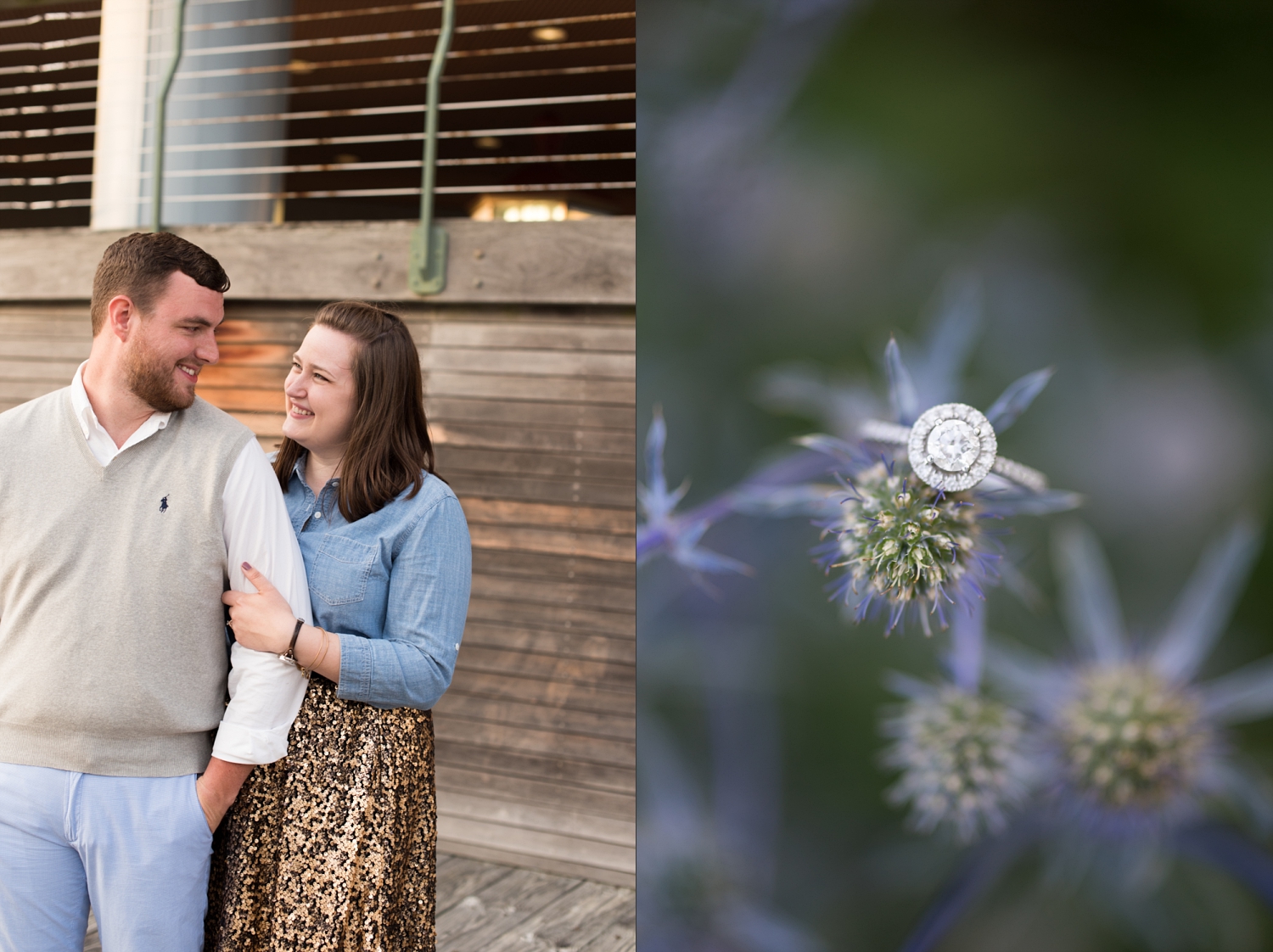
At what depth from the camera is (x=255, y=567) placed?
1.69 meters

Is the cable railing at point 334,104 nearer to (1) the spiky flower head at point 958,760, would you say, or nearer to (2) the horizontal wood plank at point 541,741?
(2) the horizontal wood plank at point 541,741

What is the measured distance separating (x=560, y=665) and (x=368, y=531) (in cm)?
246

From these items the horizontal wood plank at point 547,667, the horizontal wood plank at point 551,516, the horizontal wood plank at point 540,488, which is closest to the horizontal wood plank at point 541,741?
the horizontal wood plank at point 547,667

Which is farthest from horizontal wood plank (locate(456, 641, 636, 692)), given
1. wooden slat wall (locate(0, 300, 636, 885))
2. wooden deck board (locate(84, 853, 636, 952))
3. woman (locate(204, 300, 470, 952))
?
woman (locate(204, 300, 470, 952))

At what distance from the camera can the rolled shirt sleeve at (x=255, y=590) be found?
165 cm

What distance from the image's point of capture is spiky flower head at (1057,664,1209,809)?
4.66 ft

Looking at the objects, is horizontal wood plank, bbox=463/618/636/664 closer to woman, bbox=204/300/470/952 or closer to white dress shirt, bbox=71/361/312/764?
woman, bbox=204/300/470/952

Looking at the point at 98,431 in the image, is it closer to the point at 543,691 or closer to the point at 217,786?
the point at 217,786

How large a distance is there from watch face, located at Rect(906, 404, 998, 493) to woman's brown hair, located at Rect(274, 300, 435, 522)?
0.87m

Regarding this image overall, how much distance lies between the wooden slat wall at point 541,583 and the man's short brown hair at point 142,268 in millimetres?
2414

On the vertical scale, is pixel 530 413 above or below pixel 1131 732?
above

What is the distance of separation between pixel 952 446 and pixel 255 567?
44.6 inches

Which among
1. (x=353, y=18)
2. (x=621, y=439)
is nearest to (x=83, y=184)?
(x=353, y=18)

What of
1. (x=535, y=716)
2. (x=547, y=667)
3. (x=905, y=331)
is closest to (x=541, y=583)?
(x=547, y=667)
